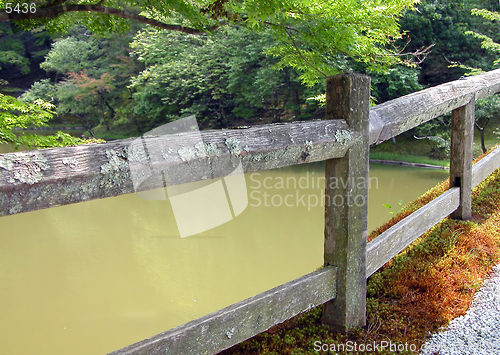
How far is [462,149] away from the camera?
2.82 meters

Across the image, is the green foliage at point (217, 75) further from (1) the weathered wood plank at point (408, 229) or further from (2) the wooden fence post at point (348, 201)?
(2) the wooden fence post at point (348, 201)

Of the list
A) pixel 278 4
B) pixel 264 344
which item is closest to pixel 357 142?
pixel 264 344

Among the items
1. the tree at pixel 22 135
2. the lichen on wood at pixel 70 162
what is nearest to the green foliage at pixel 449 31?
the tree at pixel 22 135

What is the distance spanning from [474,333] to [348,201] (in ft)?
2.98

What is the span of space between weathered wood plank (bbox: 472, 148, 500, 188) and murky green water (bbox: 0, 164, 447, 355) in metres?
2.41

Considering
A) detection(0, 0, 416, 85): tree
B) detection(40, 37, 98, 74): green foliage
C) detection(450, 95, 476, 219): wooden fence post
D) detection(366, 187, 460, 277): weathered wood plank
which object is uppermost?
detection(40, 37, 98, 74): green foliage

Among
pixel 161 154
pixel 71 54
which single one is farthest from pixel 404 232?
pixel 71 54

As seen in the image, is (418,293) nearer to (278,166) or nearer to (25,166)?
(278,166)

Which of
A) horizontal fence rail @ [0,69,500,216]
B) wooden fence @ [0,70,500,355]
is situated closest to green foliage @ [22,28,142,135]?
wooden fence @ [0,70,500,355]

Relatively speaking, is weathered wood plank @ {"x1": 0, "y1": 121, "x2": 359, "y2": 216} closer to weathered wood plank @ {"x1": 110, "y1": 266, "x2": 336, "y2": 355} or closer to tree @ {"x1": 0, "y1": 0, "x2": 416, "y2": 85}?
weathered wood plank @ {"x1": 110, "y1": 266, "x2": 336, "y2": 355}

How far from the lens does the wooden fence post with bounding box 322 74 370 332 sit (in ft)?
5.23

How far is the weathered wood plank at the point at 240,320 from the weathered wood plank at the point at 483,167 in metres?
2.15

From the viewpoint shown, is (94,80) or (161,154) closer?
(161,154)

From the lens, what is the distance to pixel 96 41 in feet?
75.4
